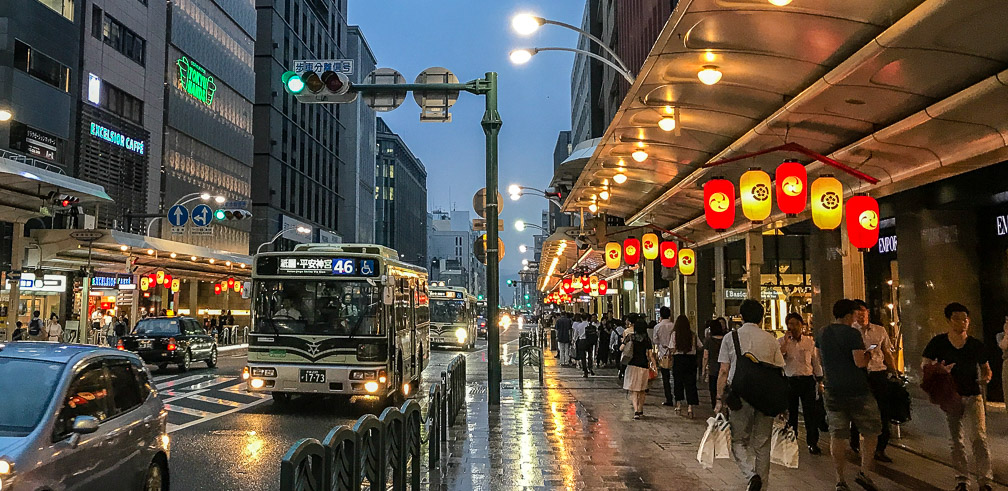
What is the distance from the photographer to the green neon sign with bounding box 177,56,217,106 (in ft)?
161

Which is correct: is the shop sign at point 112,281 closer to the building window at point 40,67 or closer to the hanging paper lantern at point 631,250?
the building window at point 40,67

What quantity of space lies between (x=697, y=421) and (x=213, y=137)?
49.6 meters

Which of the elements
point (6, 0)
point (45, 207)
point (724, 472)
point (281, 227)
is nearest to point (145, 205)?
point (6, 0)

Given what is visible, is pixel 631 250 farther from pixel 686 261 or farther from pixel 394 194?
pixel 394 194

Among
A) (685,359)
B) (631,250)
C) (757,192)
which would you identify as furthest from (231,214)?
(757,192)

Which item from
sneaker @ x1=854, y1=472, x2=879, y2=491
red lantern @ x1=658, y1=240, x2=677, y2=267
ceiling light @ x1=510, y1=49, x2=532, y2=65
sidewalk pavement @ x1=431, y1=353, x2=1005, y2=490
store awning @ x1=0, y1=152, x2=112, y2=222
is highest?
ceiling light @ x1=510, y1=49, x2=532, y2=65

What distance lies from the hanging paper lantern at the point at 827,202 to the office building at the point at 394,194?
389ft

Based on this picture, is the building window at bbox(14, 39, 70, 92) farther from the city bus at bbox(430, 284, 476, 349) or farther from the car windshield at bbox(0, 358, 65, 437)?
the car windshield at bbox(0, 358, 65, 437)

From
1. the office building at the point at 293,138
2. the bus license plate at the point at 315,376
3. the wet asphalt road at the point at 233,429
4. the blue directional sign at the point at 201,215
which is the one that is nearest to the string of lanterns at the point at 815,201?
the wet asphalt road at the point at 233,429

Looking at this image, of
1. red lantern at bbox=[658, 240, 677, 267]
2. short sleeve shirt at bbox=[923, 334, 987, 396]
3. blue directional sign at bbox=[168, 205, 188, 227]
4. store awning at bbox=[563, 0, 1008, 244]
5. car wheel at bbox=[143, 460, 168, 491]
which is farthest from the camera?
blue directional sign at bbox=[168, 205, 188, 227]

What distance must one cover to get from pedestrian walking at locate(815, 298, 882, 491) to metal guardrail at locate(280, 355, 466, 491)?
429 centimetres

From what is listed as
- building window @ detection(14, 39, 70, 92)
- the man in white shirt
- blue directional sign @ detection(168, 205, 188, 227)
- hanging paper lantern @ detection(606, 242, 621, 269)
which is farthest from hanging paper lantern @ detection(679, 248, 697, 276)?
building window @ detection(14, 39, 70, 92)

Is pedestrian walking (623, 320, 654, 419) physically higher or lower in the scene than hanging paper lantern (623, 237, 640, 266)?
lower

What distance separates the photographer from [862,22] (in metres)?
6.97
